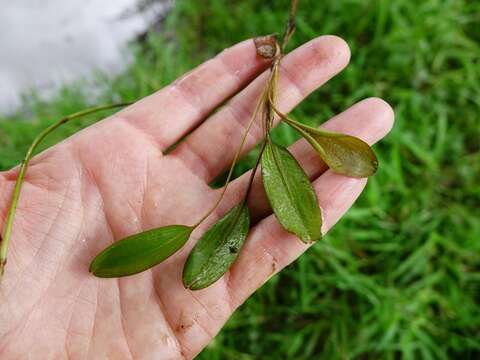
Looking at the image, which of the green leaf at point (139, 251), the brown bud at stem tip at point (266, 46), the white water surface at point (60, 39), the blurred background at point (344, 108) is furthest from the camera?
the white water surface at point (60, 39)

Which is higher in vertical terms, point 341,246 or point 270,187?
point 270,187

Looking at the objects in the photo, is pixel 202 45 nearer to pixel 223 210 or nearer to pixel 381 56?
pixel 381 56

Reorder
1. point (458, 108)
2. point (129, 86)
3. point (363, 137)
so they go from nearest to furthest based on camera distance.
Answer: point (363, 137) → point (458, 108) → point (129, 86)

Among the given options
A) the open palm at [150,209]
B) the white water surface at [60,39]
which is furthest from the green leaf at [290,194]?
the white water surface at [60,39]

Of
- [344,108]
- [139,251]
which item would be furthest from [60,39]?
[139,251]

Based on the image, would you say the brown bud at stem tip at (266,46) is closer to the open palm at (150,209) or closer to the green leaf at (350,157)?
the open palm at (150,209)

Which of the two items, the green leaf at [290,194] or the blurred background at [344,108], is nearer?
the green leaf at [290,194]

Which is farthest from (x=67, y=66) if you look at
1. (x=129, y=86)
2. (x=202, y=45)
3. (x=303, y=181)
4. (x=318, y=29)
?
(x=303, y=181)

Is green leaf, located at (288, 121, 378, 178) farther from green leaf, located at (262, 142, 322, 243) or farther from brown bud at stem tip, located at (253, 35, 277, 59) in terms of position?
brown bud at stem tip, located at (253, 35, 277, 59)

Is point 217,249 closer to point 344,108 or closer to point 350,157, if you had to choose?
point 350,157
